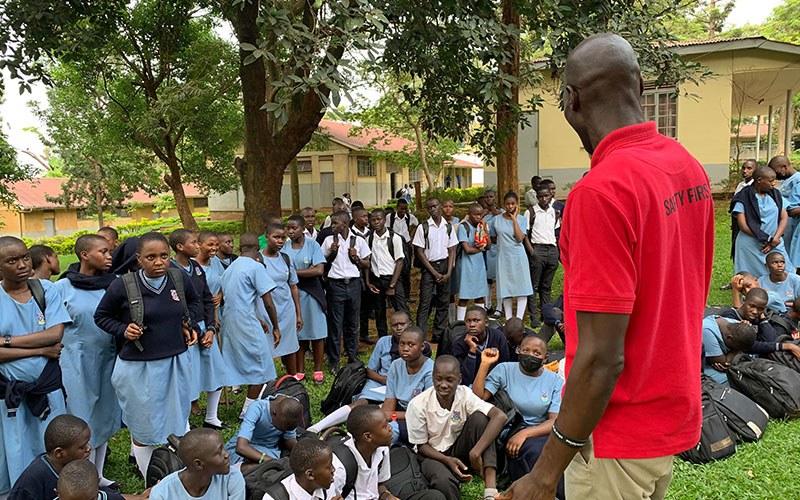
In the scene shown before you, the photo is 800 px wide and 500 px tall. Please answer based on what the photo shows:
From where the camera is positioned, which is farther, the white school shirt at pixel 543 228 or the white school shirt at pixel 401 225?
the white school shirt at pixel 401 225

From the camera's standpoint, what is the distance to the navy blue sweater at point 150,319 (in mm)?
3859

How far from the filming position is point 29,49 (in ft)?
21.3

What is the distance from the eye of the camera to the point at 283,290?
5.83 metres

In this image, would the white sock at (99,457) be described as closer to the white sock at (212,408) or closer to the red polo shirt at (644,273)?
the white sock at (212,408)

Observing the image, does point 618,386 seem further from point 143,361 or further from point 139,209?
point 139,209

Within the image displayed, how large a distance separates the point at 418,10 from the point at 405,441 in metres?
4.31

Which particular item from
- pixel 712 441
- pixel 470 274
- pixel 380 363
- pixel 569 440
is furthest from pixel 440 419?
pixel 470 274

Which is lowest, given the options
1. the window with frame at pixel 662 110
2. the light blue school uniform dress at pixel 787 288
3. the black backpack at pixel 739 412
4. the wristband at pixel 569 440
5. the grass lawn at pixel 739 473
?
the grass lawn at pixel 739 473

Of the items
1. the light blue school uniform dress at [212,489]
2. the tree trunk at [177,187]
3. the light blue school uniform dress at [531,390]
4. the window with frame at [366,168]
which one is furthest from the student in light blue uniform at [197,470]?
the window with frame at [366,168]

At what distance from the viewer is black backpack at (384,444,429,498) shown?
3691 mm

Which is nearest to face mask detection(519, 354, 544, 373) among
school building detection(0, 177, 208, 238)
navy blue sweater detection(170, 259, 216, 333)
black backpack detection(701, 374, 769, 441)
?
black backpack detection(701, 374, 769, 441)

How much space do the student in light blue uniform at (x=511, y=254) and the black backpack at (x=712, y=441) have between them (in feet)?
11.1

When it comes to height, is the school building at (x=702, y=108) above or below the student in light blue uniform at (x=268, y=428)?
above

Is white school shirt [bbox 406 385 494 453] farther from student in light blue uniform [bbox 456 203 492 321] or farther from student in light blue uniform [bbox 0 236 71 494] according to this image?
student in light blue uniform [bbox 456 203 492 321]
